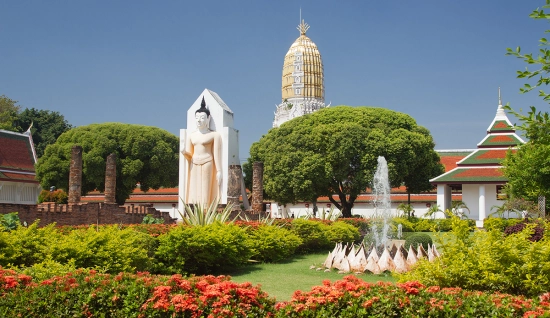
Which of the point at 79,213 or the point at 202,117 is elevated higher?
the point at 202,117

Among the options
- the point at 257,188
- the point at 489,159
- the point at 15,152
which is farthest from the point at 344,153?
the point at 15,152

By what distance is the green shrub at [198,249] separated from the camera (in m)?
9.96

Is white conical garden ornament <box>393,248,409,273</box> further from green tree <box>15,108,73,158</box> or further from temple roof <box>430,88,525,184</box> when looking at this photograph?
green tree <box>15,108,73,158</box>

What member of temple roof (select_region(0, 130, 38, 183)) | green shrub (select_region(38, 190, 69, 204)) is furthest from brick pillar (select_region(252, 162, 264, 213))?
temple roof (select_region(0, 130, 38, 183))

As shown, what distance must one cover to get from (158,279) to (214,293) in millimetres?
934

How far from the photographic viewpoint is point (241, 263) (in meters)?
11.2

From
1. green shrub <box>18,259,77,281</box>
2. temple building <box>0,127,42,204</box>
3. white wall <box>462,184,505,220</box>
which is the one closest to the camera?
green shrub <box>18,259,77,281</box>

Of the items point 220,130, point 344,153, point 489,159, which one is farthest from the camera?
point 489,159

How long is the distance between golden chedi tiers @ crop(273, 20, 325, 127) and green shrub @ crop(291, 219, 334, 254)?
52767 mm

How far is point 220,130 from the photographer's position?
58.3 ft

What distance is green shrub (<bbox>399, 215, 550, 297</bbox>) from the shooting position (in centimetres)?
620

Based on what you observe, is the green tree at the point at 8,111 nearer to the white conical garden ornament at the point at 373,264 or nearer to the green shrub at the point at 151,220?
the green shrub at the point at 151,220

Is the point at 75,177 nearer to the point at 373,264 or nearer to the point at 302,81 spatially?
the point at 373,264

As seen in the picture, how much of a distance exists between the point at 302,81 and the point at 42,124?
112 ft
